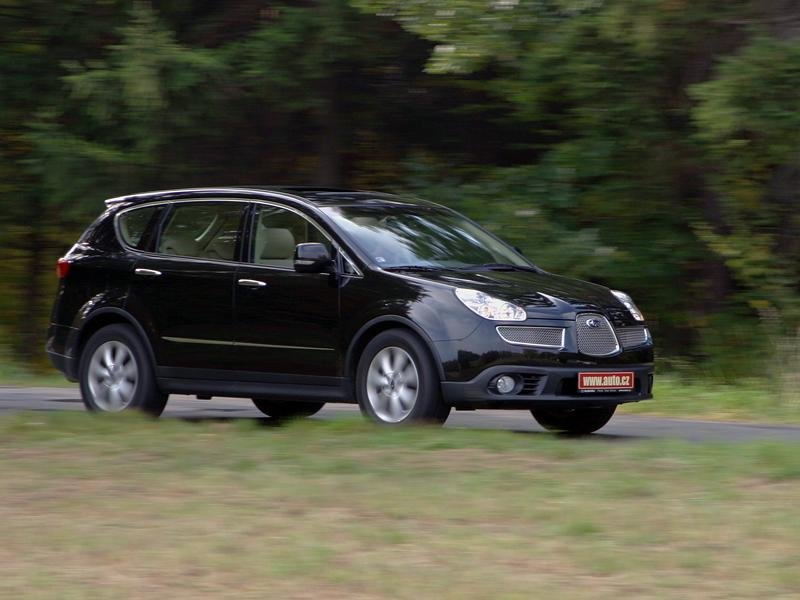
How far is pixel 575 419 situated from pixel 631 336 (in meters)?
0.85

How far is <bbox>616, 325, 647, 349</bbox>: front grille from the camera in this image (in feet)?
35.0

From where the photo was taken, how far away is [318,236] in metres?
11.1

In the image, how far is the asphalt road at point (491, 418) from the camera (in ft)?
36.2

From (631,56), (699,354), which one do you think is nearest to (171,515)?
(631,56)

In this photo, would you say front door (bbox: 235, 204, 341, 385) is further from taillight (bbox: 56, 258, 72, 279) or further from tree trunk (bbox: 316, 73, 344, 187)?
tree trunk (bbox: 316, 73, 344, 187)

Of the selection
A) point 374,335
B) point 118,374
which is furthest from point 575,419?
point 118,374

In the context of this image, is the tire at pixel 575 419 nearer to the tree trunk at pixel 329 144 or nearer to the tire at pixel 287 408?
the tire at pixel 287 408

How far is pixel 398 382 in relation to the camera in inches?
408

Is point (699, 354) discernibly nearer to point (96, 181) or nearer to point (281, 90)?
point (281, 90)

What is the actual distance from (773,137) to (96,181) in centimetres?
826

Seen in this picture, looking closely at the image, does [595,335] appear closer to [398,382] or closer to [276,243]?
[398,382]

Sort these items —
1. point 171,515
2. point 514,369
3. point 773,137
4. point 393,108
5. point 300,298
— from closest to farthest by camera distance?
point 171,515 → point 514,369 → point 300,298 → point 773,137 → point 393,108

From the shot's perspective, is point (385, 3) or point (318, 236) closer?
point (318, 236)

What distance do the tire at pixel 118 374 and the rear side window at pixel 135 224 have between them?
709 mm
